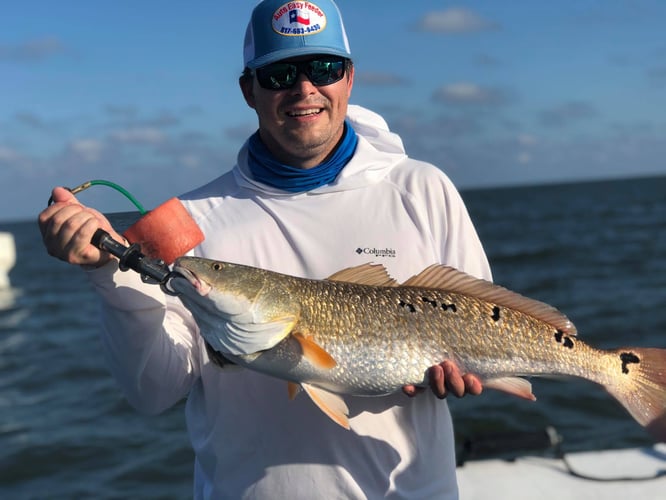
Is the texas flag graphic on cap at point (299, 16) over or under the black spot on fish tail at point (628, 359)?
over

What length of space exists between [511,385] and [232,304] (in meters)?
1.32

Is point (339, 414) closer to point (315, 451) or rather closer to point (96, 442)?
point (315, 451)

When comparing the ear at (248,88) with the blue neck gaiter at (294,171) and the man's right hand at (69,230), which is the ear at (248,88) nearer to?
the blue neck gaiter at (294,171)

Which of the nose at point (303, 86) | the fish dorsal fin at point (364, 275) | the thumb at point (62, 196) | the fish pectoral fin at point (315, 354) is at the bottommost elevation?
the fish pectoral fin at point (315, 354)

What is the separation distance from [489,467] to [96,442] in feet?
21.4

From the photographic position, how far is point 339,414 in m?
2.98

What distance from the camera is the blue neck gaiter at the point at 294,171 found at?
3402mm

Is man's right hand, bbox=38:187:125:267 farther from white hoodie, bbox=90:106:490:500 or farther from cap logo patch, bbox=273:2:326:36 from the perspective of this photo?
cap logo patch, bbox=273:2:326:36

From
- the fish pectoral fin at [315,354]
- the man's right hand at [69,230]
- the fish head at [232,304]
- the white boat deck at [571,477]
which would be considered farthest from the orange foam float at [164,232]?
the white boat deck at [571,477]

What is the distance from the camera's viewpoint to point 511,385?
331 cm

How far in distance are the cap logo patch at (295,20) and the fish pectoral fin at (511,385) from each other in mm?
1776

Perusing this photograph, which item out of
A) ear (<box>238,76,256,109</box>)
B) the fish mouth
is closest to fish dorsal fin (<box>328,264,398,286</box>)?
the fish mouth

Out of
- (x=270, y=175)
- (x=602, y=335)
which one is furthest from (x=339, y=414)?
(x=602, y=335)

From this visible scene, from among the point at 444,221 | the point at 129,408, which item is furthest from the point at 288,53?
the point at 129,408
